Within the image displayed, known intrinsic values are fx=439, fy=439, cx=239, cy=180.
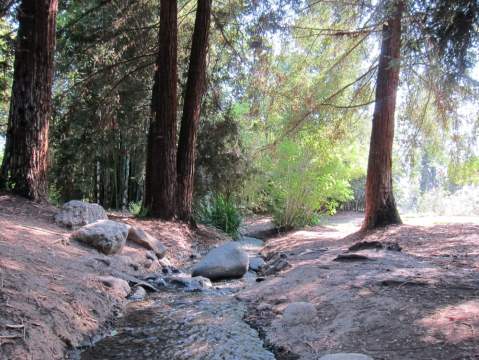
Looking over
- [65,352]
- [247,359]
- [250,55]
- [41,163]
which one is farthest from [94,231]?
[250,55]

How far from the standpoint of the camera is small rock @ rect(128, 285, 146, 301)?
4.59 m

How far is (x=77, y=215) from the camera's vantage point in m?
5.93

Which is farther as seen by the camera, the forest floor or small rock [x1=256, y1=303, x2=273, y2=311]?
small rock [x1=256, y1=303, x2=273, y2=311]

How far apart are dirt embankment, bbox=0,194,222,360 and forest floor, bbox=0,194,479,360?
1cm

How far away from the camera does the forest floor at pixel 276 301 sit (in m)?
2.90

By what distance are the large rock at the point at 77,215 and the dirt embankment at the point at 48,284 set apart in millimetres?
144

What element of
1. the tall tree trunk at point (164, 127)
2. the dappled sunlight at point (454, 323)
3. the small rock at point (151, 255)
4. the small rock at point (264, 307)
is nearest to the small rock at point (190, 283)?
the small rock at point (151, 255)

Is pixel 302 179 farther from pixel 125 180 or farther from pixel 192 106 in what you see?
pixel 125 180

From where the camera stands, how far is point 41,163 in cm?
619

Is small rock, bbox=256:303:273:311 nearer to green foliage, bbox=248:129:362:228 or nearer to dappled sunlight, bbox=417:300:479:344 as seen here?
dappled sunlight, bbox=417:300:479:344

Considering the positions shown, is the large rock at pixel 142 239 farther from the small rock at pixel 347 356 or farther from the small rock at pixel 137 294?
the small rock at pixel 347 356

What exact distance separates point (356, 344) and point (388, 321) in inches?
14.0

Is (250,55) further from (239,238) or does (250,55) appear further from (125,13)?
(239,238)

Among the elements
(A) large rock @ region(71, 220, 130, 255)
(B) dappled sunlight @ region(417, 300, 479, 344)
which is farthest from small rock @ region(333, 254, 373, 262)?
(A) large rock @ region(71, 220, 130, 255)
